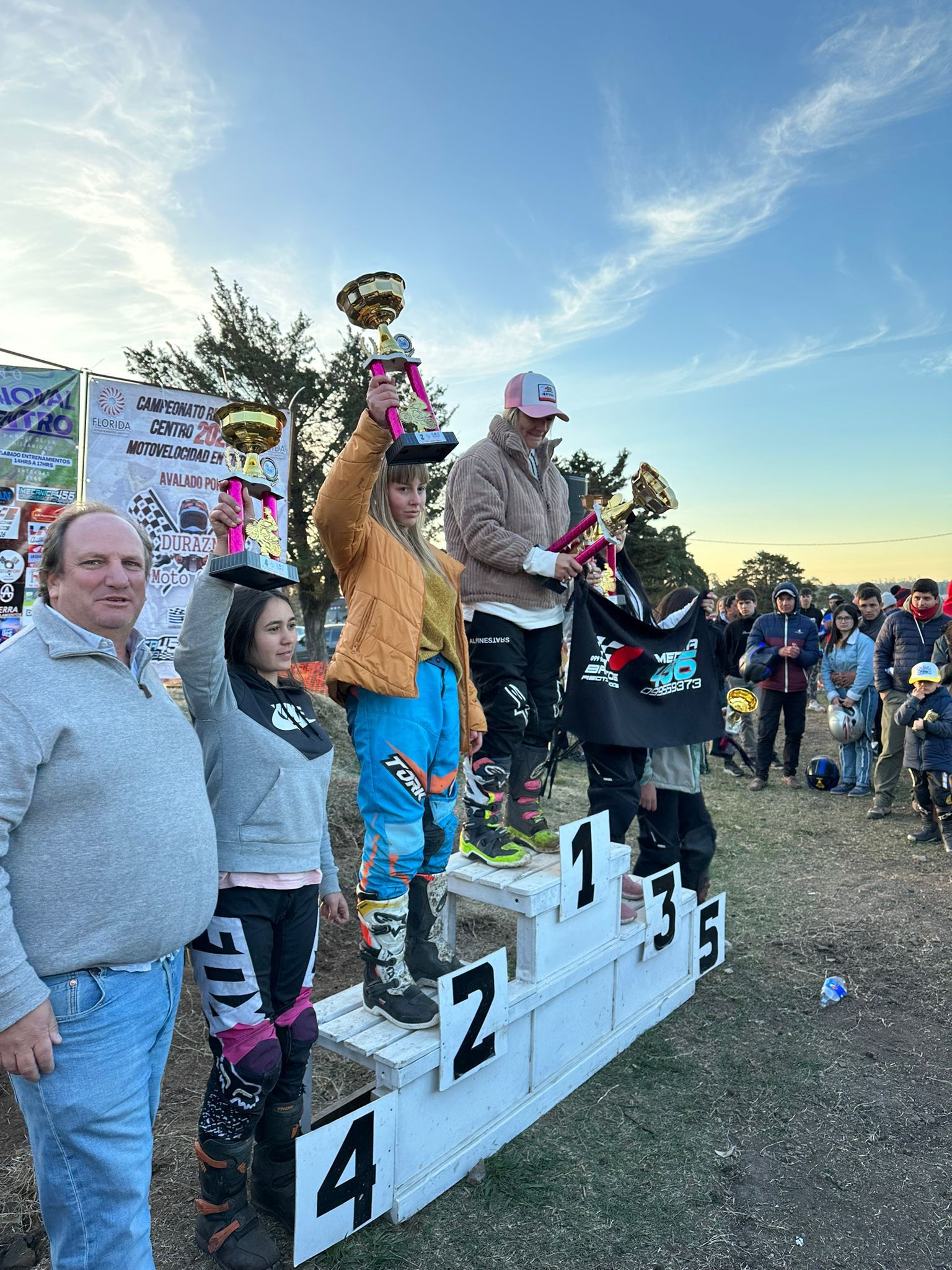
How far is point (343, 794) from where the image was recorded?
21.6 ft

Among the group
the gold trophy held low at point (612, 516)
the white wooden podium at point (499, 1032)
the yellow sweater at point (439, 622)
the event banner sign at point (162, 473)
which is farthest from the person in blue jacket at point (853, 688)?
the yellow sweater at point (439, 622)

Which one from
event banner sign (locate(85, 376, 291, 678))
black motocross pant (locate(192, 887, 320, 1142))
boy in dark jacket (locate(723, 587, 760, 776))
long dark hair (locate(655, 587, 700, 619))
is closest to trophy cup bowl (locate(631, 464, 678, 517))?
long dark hair (locate(655, 587, 700, 619))

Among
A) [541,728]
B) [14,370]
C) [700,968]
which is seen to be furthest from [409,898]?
[14,370]

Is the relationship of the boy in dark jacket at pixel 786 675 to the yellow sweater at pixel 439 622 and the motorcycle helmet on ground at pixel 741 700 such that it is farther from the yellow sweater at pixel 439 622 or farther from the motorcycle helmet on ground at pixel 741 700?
the yellow sweater at pixel 439 622

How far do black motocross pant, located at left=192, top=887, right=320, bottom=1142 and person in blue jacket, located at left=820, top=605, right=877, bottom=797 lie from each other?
7.40 m

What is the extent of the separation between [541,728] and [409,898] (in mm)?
998

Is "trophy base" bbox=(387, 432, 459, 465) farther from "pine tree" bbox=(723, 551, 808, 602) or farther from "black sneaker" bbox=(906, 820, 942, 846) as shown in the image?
"pine tree" bbox=(723, 551, 808, 602)

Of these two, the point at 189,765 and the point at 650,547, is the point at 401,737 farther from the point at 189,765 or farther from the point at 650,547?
the point at 650,547

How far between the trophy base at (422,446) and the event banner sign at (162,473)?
3.56 m

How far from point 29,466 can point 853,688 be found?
764 centimetres

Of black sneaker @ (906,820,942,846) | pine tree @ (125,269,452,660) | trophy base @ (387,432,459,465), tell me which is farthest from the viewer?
pine tree @ (125,269,452,660)

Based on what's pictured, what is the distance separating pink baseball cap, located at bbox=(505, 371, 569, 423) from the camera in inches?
134

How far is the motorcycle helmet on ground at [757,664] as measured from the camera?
27.3 feet

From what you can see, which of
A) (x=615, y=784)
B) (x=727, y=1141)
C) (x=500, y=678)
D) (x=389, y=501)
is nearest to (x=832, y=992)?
Result: (x=727, y=1141)
